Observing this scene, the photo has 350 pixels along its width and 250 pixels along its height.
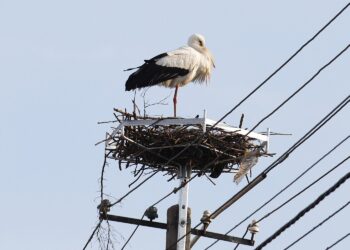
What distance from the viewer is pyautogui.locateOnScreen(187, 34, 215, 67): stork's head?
14.8 m

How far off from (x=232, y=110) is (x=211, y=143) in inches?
152

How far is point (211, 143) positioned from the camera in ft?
36.8

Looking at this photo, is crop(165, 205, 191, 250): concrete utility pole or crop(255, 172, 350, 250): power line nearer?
crop(255, 172, 350, 250): power line

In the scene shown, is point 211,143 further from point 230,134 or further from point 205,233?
point 205,233

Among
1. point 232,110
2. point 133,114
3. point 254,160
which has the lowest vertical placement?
point 232,110

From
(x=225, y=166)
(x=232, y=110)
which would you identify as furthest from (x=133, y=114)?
(x=232, y=110)

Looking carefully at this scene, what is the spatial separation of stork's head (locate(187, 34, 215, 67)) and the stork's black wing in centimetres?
77

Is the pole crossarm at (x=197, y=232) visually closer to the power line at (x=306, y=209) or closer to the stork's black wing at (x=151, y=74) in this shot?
the power line at (x=306, y=209)

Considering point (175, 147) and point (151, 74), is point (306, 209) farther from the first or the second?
point (151, 74)

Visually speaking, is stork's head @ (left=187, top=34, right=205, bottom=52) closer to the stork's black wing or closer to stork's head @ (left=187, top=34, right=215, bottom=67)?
stork's head @ (left=187, top=34, right=215, bottom=67)

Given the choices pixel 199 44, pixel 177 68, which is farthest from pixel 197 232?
pixel 199 44

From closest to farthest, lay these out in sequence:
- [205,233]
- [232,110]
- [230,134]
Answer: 1. [232,110]
2. [205,233]
3. [230,134]

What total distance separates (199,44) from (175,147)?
13.0 feet

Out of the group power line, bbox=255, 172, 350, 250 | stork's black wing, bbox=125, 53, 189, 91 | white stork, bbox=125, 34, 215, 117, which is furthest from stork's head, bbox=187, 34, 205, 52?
power line, bbox=255, 172, 350, 250
